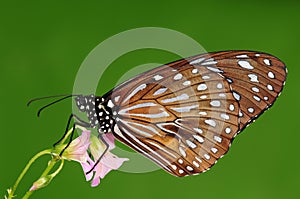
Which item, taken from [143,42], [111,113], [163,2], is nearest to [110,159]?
[111,113]

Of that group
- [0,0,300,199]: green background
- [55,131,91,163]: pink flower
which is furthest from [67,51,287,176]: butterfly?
[0,0,300,199]: green background

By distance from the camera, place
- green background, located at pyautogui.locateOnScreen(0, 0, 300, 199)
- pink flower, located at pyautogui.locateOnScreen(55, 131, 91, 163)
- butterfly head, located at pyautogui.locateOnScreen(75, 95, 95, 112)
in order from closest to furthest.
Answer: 1. pink flower, located at pyautogui.locateOnScreen(55, 131, 91, 163)
2. butterfly head, located at pyautogui.locateOnScreen(75, 95, 95, 112)
3. green background, located at pyautogui.locateOnScreen(0, 0, 300, 199)

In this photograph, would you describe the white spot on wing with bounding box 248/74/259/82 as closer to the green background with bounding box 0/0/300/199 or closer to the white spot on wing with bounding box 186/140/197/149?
the white spot on wing with bounding box 186/140/197/149

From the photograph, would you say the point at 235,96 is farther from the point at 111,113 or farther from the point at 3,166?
the point at 3,166

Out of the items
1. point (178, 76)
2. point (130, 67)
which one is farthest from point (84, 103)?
point (130, 67)

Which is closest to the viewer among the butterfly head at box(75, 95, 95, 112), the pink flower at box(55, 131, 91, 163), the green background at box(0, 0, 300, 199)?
the pink flower at box(55, 131, 91, 163)

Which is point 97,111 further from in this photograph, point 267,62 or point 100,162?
point 267,62
